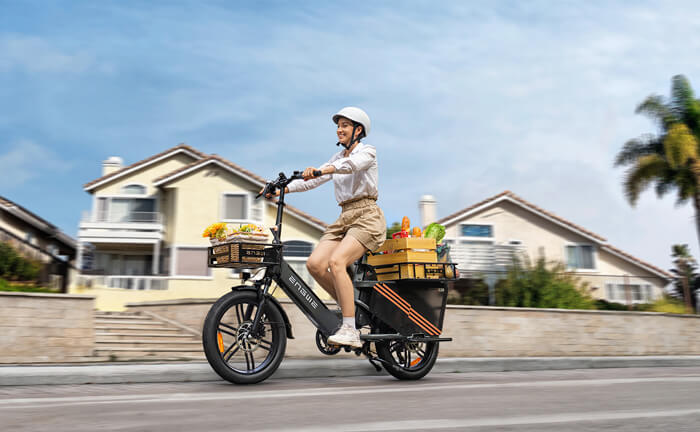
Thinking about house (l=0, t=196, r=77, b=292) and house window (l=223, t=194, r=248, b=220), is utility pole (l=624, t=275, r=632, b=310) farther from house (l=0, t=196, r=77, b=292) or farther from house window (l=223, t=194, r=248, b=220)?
house (l=0, t=196, r=77, b=292)

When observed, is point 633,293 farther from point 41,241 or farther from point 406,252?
point 41,241

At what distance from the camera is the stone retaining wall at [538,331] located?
11.5 meters

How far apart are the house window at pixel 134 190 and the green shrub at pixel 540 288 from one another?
19.7 meters

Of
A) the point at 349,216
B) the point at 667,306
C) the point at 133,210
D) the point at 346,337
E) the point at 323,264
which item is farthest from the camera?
the point at 133,210

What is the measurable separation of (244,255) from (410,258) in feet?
5.41

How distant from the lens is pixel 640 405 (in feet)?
13.6

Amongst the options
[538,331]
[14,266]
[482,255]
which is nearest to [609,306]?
[482,255]

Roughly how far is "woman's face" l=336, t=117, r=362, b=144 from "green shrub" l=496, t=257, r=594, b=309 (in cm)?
1438

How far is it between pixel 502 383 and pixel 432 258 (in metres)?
1.29

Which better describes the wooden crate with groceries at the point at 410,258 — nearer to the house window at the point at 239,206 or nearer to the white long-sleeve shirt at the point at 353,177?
the white long-sleeve shirt at the point at 353,177

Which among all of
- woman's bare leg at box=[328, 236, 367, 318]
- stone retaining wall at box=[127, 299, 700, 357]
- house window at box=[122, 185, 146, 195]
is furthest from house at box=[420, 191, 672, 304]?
woman's bare leg at box=[328, 236, 367, 318]

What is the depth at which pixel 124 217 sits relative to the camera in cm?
3216

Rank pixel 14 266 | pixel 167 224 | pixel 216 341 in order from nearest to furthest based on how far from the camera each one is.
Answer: pixel 216 341 < pixel 14 266 < pixel 167 224

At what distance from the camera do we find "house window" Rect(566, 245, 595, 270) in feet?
116
